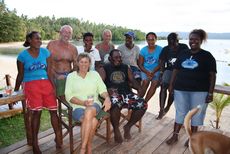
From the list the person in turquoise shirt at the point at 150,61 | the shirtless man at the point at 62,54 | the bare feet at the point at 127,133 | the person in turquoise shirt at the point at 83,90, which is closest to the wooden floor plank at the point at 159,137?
the bare feet at the point at 127,133

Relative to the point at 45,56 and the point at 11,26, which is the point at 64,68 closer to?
the point at 45,56

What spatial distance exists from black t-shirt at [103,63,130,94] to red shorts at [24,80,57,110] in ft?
3.07

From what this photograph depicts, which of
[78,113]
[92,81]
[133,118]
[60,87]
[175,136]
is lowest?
[175,136]

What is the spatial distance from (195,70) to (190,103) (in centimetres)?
48

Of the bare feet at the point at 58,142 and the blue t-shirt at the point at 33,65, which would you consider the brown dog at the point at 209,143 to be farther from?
the blue t-shirt at the point at 33,65

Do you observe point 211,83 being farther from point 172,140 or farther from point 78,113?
point 78,113

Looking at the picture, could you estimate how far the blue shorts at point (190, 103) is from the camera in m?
3.35

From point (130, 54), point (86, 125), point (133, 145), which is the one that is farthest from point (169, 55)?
point (86, 125)

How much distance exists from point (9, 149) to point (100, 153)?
50.4 inches

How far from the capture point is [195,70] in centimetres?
327

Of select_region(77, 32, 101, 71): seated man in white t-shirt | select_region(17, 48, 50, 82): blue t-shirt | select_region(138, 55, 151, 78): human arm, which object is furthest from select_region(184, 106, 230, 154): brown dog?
select_region(77, 32, 101, 71): seated man in white t-shirt

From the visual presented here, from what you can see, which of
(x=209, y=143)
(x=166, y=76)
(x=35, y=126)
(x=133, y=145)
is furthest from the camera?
(x=166, y=76)

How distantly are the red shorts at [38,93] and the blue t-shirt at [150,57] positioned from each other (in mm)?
1877

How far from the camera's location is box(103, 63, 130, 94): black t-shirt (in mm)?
3818
